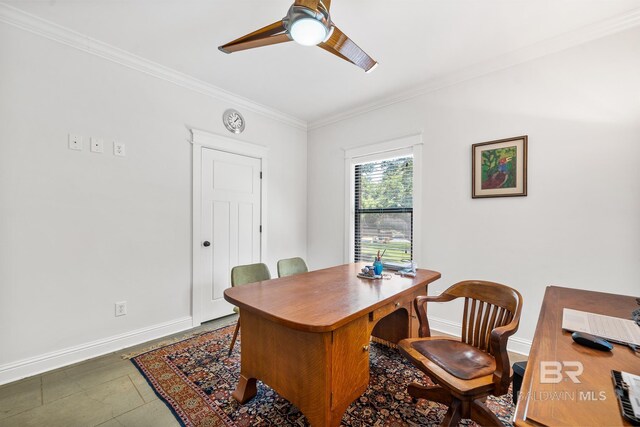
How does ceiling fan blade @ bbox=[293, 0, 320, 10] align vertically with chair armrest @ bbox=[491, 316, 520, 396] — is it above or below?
above

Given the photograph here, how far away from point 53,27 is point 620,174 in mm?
4581

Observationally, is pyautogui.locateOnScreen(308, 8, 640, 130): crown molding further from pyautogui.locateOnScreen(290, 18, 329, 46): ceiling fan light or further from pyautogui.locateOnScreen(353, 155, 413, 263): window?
pyautogui.locateOnScreen(290, 18, 329, 46): ceiling fan light

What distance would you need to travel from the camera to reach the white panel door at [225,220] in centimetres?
312

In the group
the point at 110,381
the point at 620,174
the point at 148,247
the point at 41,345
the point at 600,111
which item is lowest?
the point at 110,381

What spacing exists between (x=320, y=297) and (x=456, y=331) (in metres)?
1.97

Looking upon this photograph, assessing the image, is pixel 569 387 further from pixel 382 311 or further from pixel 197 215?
pixel 197 215

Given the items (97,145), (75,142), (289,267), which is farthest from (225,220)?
(75,142)

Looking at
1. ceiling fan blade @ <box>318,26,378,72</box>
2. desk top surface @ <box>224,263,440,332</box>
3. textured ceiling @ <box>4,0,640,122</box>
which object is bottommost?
desk top surface @ <box>224,263,440,332</box>

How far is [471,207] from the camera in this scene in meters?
2.74

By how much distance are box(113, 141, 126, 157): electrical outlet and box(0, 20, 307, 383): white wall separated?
1.9 inches

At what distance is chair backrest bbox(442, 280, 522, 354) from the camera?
4.98ft

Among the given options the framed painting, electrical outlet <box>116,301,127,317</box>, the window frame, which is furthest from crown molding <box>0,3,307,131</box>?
the framed painting


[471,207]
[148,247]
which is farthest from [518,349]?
[148,247]

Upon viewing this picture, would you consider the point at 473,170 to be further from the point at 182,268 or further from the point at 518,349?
the point at 182,268
